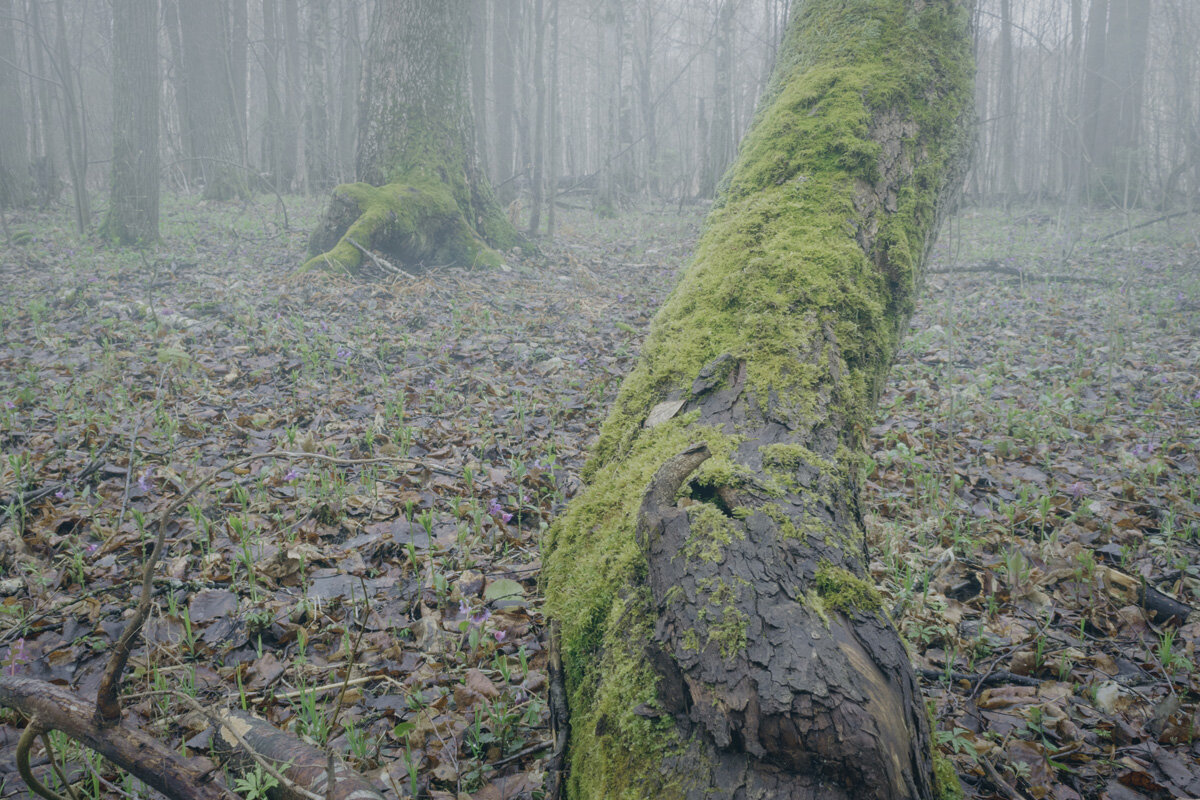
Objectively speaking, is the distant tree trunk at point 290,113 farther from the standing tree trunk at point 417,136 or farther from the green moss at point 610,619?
the green moss at point 610,619

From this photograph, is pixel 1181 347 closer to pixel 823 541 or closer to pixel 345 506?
pixel 823 541

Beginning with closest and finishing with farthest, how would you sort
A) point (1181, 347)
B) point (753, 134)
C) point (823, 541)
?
point (823, 541), point (753, 134), point (1181, 347)

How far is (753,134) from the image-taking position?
3.09 m

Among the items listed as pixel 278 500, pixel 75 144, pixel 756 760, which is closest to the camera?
pixel 756 760

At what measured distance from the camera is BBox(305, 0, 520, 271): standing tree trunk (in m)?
7.73

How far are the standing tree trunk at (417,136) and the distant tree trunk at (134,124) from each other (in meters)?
3.45

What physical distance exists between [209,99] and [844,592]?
17.7 metres

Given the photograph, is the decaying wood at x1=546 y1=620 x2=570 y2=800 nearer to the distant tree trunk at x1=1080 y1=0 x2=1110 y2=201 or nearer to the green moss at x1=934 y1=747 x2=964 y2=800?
the green moss at x1=934 y1=747 x2=964 y2=800

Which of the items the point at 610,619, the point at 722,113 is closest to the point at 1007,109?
the point at 722,113

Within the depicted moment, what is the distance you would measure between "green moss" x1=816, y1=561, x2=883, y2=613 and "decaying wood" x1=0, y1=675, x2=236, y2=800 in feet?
4.72

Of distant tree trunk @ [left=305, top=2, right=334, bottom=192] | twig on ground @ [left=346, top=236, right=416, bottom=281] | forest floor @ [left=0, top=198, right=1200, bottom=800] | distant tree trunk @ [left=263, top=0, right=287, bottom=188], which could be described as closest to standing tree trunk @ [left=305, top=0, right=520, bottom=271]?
twig on ground @ [left=346, top=236, right=416, bottom=281]

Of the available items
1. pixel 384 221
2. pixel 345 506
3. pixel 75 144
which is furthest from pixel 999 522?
pixel 75 144

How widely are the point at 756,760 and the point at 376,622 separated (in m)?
1.81

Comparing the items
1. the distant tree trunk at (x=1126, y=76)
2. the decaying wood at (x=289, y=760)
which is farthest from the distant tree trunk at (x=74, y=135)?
the distant tree trunk at (x=1126, y=76)
